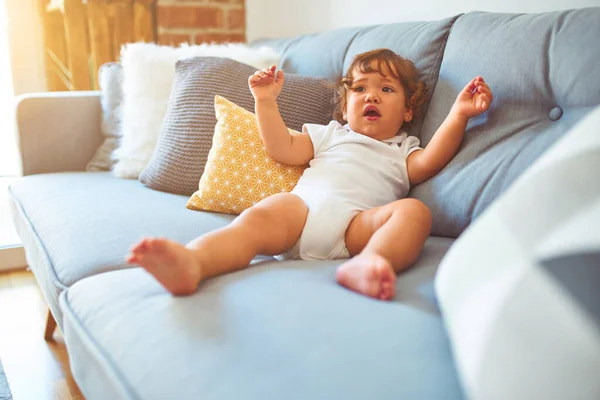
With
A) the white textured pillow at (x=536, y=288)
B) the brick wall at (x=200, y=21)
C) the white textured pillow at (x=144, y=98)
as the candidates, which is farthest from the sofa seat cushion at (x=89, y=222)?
the brick wall at (x=200, y=21)

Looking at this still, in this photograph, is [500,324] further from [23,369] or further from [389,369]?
[23,369]

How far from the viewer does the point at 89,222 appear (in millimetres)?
1295

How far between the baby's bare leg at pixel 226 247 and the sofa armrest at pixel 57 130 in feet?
3.84

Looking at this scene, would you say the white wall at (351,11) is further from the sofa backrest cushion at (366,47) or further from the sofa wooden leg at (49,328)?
the sofa wooden leg at (49,328)

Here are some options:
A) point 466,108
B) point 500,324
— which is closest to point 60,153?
point 466,108

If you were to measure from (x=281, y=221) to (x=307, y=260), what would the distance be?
9 centimetres

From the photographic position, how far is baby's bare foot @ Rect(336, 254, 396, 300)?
811 millimetres

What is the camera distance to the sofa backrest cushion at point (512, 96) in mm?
A: 1048

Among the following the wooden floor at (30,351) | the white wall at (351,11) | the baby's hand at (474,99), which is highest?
the white wall at (351,11)

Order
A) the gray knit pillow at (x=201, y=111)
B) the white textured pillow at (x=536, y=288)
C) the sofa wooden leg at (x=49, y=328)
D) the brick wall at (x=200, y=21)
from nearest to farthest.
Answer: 1. the white textured pillow at (x=536, y=288)
2. the gray knit pillow at (x=201, y=111)
3. the sofa wooden leg at (x=49, y=328)
4. the brick wall at (x=200, y=21)

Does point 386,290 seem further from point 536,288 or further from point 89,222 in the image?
point 89,222

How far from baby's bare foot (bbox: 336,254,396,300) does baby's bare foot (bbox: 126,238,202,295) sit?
0.77 feet

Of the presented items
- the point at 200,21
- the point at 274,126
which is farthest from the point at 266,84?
the point at 200,21

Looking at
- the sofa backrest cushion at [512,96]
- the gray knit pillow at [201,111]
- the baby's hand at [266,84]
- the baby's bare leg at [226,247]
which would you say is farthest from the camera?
the gray knit pillow at [201,111]
